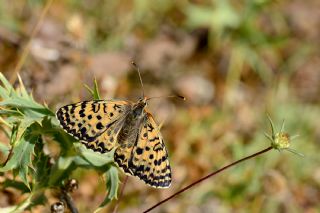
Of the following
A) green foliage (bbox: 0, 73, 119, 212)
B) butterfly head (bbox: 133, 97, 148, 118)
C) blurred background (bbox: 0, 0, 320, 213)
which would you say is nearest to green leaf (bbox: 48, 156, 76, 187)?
Result: green foliage (bbox: 0, 73, 119, 212)

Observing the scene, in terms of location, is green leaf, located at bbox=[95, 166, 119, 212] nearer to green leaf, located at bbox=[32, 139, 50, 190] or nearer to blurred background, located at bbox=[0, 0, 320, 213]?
green leaf, located at bbox=[32, 139, 50, 190]

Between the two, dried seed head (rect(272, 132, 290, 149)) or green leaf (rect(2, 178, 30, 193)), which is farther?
green leaf (rect(2, 178, 30, 193))

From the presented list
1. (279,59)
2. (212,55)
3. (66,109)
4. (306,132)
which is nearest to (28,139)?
(66,109)

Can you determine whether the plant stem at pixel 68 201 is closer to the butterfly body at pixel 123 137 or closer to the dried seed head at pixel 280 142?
the butterfly body at pixel 123 137

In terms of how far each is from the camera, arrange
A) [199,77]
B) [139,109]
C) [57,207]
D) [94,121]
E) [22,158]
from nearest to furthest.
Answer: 1. [22,158]
2. [57,207]
3. [94,121]
4. [139,109]
5. [199,77]

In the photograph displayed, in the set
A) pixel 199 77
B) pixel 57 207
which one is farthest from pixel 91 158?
pixel 199 77

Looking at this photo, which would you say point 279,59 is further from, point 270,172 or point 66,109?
point 66,109

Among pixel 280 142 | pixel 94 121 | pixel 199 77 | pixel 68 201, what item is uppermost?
pixel 199 77

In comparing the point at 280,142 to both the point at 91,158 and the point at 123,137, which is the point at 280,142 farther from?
Answer: the point at 91,158

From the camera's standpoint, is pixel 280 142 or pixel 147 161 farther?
pixel 147 161
